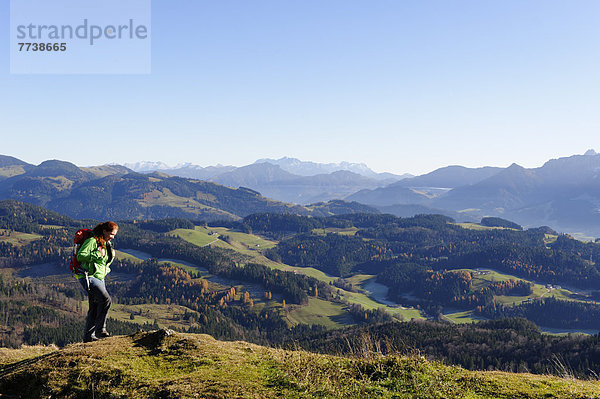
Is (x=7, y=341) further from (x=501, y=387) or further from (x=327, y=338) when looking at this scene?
(x=501, y=387)

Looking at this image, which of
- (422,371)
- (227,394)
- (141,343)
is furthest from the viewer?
(141,343)

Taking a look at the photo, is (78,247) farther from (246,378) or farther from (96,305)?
(246,378)

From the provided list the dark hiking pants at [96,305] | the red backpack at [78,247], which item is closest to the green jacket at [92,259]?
the red backpack at [78,247]

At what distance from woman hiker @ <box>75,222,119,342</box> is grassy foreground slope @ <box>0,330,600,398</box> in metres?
2.01

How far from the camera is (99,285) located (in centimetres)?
1591

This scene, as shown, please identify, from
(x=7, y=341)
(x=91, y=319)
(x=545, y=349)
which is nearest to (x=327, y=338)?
(x=545, y=349)

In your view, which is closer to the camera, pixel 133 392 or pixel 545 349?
pixel 133 392

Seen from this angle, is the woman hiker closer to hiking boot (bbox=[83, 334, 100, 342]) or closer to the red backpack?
hiking boot (bbox=[83, 334, 100, 342])

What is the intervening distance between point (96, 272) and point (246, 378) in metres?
8.35

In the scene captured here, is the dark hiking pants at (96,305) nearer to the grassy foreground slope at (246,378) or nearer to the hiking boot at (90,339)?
the hiking boot at (90,339)

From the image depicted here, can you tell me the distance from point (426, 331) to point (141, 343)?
616 feet

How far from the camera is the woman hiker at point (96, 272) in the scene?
15.4m

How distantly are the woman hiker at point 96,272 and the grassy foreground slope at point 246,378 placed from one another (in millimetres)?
2010

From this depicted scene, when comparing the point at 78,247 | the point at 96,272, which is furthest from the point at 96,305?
the point at 78,247
